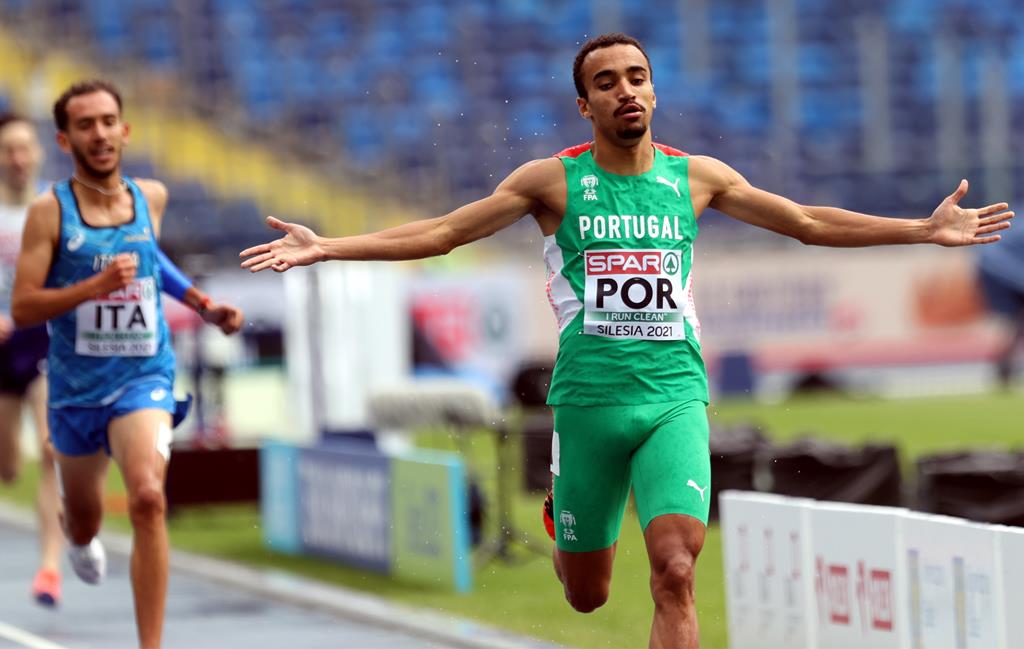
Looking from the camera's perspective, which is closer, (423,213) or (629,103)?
(629,103)

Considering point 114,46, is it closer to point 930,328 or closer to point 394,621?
point 930,328

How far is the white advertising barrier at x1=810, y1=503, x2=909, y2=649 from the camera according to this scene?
6.73m

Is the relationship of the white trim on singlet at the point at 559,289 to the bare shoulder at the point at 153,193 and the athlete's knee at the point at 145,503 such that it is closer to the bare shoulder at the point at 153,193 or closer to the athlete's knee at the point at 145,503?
the athlete's knee at the point at 145,503

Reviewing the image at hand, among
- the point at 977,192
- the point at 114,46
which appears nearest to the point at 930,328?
the point at 977,192

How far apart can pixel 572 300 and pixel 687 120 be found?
2642cm

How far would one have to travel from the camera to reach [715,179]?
586cm

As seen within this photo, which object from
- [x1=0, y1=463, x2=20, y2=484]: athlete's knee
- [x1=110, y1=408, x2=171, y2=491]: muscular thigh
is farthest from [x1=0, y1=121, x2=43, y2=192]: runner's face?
[x1=110, y1=408, x2=171, y2=491]: muscular thigh

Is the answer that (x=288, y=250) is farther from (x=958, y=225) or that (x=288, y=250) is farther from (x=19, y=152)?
(x=19, y=152)

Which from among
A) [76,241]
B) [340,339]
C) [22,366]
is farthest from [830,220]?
[340,339]

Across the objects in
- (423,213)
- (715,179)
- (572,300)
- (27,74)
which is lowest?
(572,300)

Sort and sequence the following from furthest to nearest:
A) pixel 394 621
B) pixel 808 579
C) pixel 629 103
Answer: pixel 394 621, pixel 808 579, pixel 629 103

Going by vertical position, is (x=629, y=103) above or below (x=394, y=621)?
above

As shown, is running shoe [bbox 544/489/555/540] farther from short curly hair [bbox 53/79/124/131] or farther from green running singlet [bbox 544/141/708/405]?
short curly hair [bbox 53/79/124/131]

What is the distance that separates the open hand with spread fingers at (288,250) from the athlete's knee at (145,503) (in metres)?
1.58
